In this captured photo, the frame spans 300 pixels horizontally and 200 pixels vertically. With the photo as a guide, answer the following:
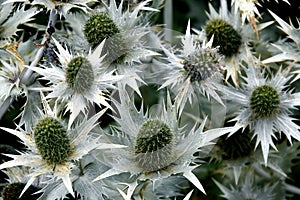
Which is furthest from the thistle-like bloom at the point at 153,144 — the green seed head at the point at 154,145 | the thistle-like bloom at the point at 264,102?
the thistle-like bloom at the point at 264,102

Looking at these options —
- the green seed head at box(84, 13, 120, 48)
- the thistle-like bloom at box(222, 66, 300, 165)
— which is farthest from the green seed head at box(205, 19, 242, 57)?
the green seed head at box(84, 13, 120, 48)

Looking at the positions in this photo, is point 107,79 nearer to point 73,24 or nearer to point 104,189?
point 104,189

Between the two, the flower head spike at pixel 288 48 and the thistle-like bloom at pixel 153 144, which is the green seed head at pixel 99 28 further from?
the flower head spike at pixel 288 48

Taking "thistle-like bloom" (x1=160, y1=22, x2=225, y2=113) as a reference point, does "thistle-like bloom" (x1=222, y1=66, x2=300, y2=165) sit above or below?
below

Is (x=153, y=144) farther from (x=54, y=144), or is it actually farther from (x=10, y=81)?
(x=10, y=81)

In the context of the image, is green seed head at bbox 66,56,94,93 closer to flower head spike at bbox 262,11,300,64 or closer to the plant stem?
the plant stem

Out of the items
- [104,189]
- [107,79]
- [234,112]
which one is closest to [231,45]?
[234,112]

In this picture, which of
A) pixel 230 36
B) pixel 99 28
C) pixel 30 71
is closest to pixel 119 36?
pixel 99 28
